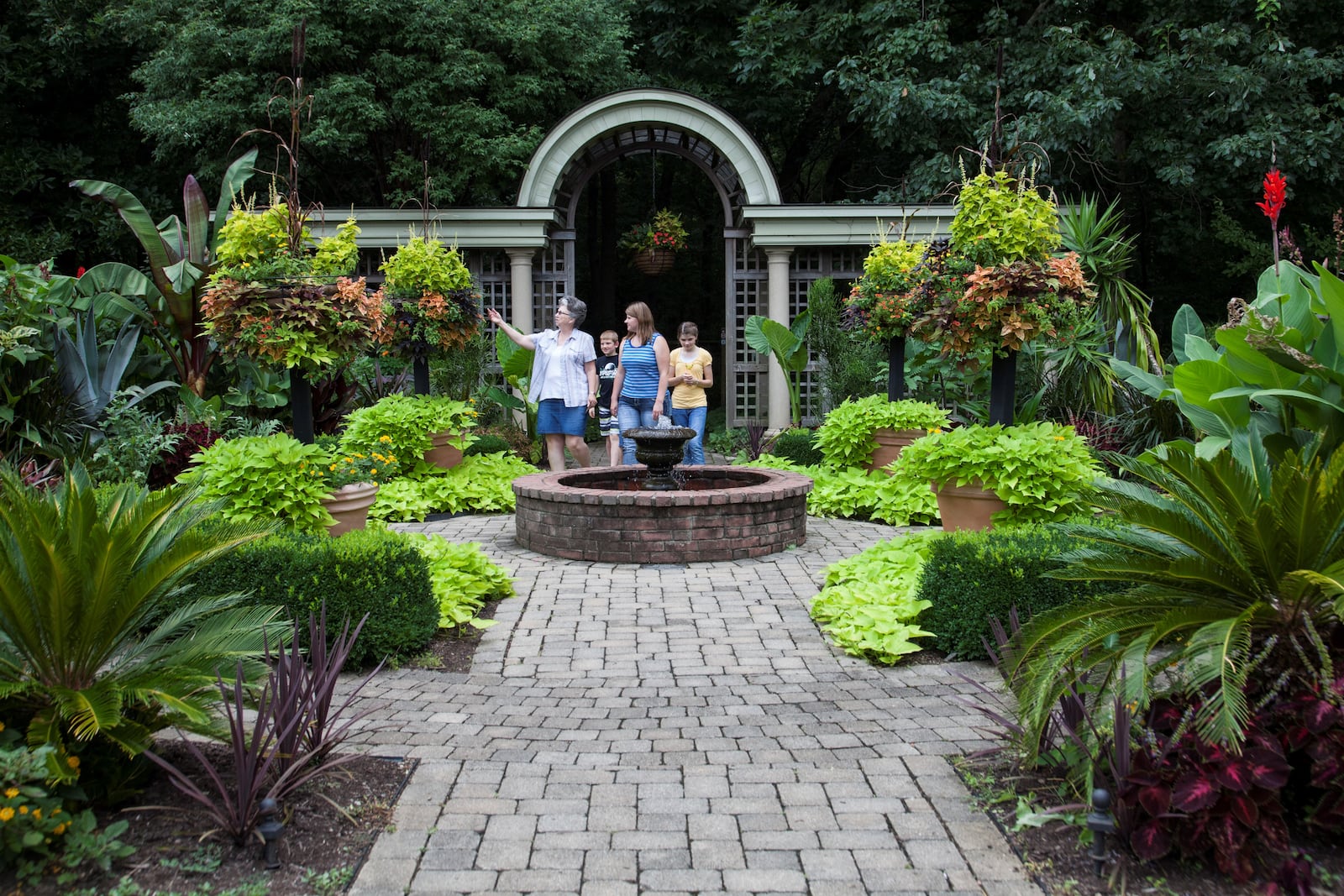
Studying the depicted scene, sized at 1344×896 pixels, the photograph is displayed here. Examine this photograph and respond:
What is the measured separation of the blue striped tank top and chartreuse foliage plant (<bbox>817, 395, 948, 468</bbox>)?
1.85 m

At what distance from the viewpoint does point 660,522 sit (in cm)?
717

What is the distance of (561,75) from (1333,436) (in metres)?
13.8

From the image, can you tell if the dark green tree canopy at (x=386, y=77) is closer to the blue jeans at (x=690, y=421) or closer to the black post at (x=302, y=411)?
the blue jeans at (x=690, y=421)

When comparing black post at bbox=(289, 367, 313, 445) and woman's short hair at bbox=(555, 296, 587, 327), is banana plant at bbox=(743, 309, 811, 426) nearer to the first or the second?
woman's short hair at bbox=(555, 296, 587, 327)

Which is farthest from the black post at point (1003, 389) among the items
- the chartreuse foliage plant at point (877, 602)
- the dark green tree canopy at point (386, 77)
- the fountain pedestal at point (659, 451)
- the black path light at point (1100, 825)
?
the dark green tree canopy at point (386, 77)

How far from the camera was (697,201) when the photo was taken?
24.4m

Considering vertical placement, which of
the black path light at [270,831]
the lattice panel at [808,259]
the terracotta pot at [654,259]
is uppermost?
the terracotta pot at [654,259]

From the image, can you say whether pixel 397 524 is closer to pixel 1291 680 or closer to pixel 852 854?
pixel 852 854

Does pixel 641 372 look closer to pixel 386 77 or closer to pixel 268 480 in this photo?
pixel 268 480

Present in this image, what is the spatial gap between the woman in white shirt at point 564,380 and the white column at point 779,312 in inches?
181

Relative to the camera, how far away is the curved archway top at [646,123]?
13203mm

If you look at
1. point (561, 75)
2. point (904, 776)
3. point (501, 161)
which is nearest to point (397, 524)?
point (904, 776)

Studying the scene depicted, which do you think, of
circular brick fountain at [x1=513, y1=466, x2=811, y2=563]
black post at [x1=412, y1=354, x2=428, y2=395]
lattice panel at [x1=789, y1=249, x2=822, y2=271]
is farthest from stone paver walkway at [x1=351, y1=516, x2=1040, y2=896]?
lattice panel at [x1=789, y1=249, x2=822, y2=271]

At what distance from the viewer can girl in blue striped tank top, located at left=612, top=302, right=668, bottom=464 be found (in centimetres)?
909
